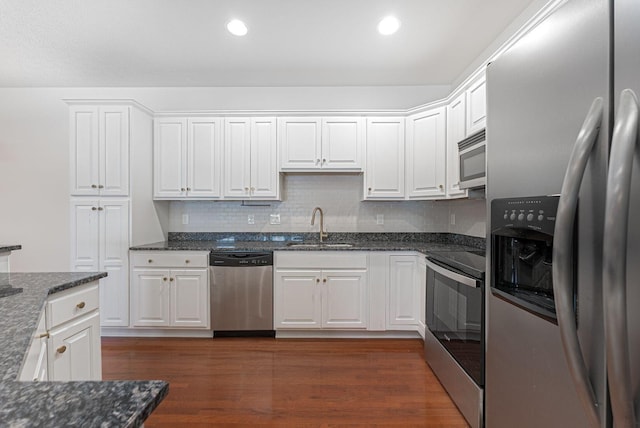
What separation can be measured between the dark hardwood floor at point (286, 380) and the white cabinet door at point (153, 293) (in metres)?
0.24

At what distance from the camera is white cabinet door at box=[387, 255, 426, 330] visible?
2898 mm

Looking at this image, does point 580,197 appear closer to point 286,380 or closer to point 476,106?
point 476,106

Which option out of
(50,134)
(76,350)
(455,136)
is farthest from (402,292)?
(50,134)

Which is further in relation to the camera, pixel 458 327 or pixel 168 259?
pixel 168 259

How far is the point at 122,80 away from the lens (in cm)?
339

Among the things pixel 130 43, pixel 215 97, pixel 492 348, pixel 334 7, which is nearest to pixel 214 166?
pixel 215 97

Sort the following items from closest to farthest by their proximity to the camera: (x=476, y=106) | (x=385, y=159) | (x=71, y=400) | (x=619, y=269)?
(x=71, y=400) → (x=619, y=269) → (x=476, y=106) → (x=385, y=159)

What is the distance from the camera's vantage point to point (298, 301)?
9.50ft

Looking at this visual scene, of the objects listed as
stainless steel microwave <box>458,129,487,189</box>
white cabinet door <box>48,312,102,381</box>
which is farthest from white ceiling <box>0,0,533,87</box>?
white cabinet door <box>48,312,102,381</box>

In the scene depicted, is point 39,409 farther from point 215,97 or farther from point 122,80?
point 122,80

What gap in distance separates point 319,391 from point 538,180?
1.88 m

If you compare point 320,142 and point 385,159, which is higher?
point 320,142

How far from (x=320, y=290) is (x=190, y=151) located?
199cm

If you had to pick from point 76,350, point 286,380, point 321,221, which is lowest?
point 286,380
